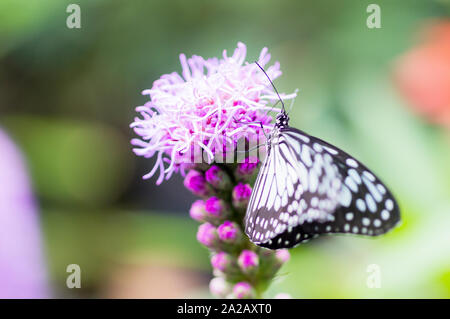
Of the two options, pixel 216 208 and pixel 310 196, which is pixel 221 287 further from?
pixel 310 196

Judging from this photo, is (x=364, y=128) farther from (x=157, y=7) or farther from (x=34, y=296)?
(x=34, y=296)

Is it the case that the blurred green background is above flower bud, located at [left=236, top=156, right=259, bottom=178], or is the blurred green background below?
above

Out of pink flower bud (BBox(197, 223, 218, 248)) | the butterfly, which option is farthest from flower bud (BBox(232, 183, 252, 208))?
pink flower bud (BBox(197, 223, 218, 248))

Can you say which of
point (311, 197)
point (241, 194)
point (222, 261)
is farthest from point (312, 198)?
point (222, 261)

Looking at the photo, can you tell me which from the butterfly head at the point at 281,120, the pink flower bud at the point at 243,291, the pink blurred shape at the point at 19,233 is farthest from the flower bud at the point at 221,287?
the pink blurred shape at the point at 19,233

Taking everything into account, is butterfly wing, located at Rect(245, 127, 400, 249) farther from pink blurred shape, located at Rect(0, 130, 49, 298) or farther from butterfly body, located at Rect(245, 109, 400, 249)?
pink blurred shape, located at Rect(0, 130, 49, 298)

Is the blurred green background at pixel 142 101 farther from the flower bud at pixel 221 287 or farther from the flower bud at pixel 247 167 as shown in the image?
the flower bud at pixel 247 167
